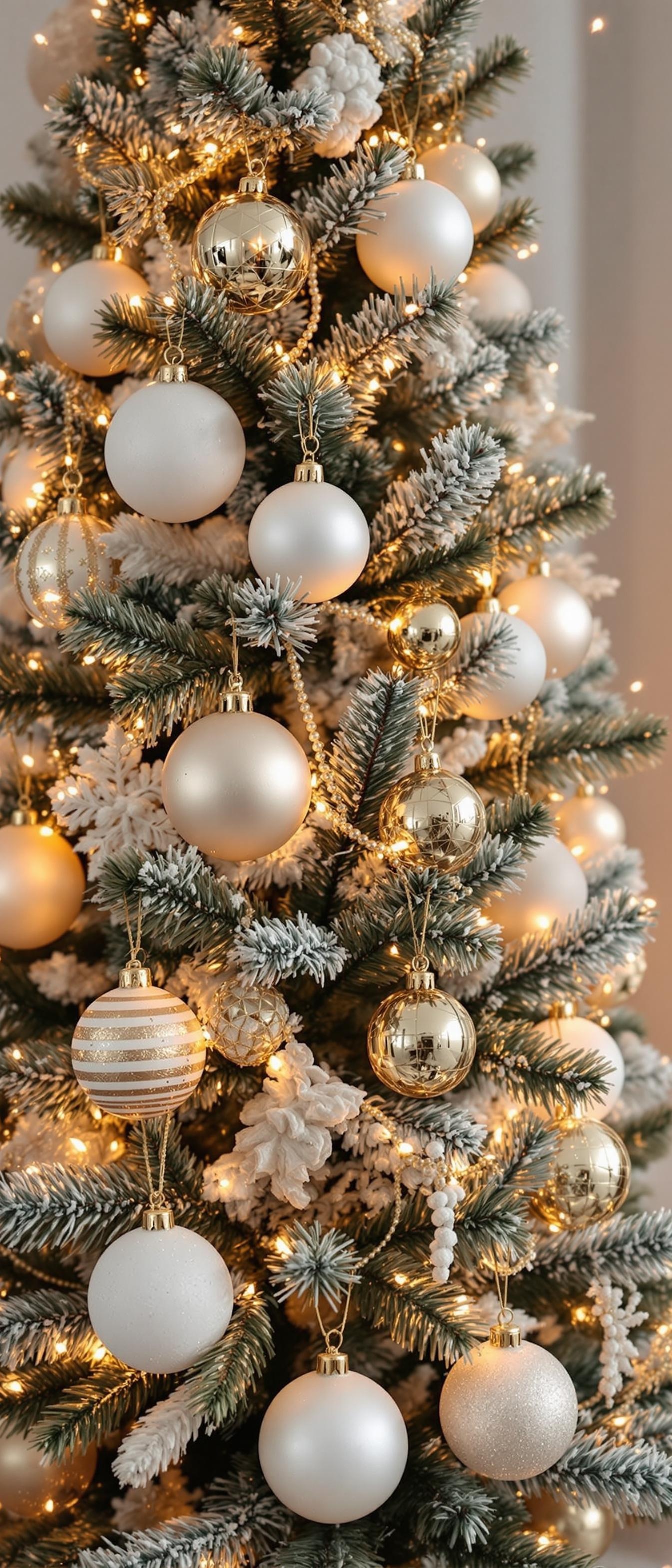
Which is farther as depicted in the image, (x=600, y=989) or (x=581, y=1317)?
(x=600, y=989)

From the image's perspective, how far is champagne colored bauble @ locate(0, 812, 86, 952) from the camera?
2.27ft

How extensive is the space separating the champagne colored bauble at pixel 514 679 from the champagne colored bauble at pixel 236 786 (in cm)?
16

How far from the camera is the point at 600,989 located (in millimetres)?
826

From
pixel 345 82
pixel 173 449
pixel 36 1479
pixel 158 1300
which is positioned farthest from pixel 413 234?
pixel 36 1479

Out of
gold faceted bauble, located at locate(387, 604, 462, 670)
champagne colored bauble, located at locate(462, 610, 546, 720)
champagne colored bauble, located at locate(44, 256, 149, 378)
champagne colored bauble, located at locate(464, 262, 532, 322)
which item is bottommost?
champagne colored bauble, located at locate(462, 610, 546, 720)

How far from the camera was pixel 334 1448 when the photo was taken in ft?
1.74

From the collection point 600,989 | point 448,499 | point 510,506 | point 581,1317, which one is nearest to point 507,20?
point 510,506

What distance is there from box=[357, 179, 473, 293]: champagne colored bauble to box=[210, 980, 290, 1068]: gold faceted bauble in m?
0.39

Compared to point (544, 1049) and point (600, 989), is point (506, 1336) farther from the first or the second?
point (600, 989)

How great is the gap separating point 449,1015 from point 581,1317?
0.88ft

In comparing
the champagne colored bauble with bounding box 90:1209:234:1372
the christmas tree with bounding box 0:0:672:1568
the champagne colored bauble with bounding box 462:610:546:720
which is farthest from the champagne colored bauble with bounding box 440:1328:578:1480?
the champagne colored bauble with bounding box 462:610:546:720

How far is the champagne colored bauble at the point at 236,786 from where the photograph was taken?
541 mm

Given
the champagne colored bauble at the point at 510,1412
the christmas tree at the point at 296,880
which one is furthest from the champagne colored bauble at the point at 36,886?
the champagne colored bauble at the point at 510,1412

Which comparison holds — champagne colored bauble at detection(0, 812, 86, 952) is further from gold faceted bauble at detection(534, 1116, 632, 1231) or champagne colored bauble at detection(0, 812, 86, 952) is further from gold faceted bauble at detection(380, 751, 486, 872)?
gold faceted bauble at detection(534, 1116, 632, 1231)
